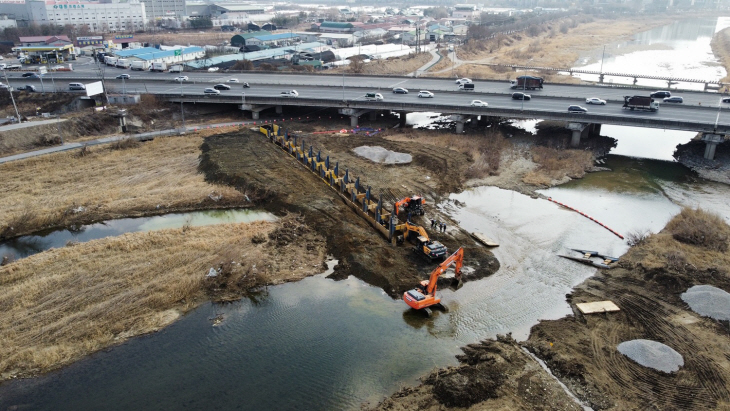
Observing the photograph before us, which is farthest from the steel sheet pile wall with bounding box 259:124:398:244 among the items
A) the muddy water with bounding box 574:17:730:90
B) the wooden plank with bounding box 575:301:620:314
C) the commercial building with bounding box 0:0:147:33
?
the commercial building with bounding box 0:0:147:33

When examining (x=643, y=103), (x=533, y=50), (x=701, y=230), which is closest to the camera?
(x=701, y=230)

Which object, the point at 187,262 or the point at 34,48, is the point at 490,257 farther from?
the point at 34,48

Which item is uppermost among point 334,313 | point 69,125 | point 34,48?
point 34,48

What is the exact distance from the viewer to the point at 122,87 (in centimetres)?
5228

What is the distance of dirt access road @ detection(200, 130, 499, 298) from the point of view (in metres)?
23.3

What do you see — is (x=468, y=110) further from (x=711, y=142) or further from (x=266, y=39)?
(x=266, y=39)

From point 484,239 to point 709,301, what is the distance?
9.91 m

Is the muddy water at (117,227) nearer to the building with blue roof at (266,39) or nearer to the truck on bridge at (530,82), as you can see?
the truck on bridge at (530,82)

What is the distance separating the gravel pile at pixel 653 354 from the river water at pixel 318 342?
3.18 m

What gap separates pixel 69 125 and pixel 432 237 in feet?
108

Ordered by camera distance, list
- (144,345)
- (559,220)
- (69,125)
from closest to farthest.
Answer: (144,345), (559,220), (69,125)

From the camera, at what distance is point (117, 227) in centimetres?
2770

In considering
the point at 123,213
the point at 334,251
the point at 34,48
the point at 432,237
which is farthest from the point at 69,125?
the point at 34,48

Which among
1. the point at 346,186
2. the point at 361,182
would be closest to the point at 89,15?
the point at 361,182
